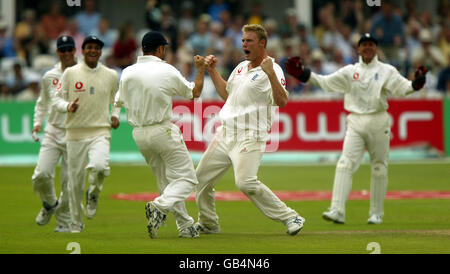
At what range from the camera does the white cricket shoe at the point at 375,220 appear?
13.4 m

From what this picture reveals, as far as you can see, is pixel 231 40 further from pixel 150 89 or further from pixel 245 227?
pixel 150 89

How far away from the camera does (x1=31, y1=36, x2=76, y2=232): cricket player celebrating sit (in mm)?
13266

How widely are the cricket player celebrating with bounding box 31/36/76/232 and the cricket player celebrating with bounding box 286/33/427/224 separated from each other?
3.44 meters

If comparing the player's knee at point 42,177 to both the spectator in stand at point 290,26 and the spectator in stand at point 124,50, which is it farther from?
the spectator in stand at point 290,26

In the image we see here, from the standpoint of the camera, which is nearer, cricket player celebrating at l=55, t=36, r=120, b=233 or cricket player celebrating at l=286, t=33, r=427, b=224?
cricket player celebrating at l=55, t=36, r=120, b=233

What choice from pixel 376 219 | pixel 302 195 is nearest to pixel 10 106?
pixel 302 195

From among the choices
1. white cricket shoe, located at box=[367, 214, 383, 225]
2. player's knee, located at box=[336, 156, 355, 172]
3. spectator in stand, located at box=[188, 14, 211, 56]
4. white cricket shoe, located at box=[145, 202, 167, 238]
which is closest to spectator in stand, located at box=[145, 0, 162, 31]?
spectator in stand, located at box=[188, 14, 211, 56]

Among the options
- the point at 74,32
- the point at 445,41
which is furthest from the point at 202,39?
the point at 445,41

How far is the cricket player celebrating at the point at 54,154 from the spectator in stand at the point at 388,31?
44.6ft

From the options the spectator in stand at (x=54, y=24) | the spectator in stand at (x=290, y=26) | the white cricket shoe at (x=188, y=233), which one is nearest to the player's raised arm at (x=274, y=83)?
the white cricket shoe at (x=188, y=233)

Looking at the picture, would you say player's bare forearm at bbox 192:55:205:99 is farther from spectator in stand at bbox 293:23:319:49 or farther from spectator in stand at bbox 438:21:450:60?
spectator in stand at bbox 438:21:450:60

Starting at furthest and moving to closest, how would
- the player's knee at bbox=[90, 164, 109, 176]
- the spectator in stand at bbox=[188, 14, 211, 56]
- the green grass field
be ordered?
the spectator in stand at bbox=[188, 14, 211, 56] → the player's knee at bbox=[90, 164, 109, 176] → the green grass field

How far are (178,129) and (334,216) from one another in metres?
3.13

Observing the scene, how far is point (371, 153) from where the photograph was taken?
45.8 ft
